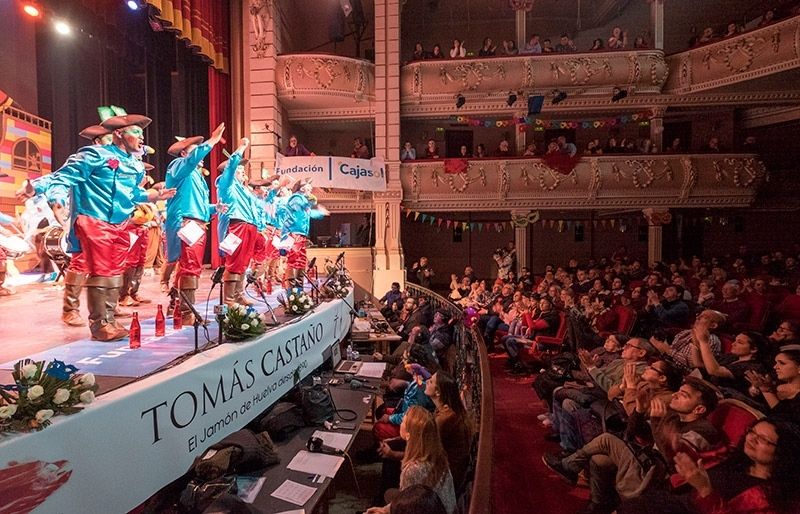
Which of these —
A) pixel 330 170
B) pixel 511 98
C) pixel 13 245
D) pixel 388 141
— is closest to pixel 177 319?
pixel 13 245

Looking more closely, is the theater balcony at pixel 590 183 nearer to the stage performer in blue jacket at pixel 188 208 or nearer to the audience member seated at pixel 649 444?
the stage performer in blue jacket at pixel 188 208

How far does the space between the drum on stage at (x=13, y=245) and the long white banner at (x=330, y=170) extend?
562 cm

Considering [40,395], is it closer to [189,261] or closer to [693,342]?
[189,261]

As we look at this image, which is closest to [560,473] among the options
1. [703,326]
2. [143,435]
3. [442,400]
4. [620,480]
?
[620,480]

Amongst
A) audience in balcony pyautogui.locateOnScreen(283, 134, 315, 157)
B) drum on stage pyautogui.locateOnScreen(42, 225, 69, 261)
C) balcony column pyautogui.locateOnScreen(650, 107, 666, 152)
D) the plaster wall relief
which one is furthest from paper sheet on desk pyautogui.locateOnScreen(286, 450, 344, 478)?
balcony column pyautogui.locateOnScreen(650, 107, 666, 152)

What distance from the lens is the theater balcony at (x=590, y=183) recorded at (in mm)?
12180

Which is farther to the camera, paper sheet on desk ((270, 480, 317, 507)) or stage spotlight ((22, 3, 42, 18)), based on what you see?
stage spotlight ((22, 3, 42, 18))

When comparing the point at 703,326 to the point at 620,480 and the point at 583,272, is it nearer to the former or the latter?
the point at 620,480

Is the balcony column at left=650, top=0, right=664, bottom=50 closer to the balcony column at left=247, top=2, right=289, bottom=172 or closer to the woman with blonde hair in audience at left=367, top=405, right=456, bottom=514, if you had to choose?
the balcony column at left=247, top=2, right=289, bottom=172

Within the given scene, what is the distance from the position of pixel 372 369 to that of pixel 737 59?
12246mm

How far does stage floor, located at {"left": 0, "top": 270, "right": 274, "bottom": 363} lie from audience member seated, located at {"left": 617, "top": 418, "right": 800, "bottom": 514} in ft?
11.0

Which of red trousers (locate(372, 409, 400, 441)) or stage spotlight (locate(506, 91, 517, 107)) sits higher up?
stage spotlight (locate(506, 91, 517, 107))

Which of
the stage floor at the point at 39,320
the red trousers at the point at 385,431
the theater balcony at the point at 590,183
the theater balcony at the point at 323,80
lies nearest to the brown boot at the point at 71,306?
the stage floor at the point at 39,320

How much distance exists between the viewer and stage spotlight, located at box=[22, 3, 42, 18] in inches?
310
